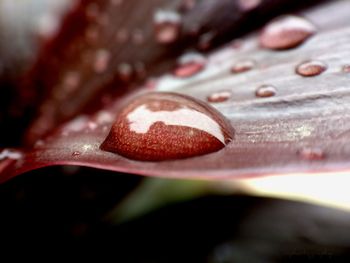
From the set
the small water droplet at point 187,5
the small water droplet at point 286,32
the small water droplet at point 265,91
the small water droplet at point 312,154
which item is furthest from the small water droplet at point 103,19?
the small water droplet at point 312,154

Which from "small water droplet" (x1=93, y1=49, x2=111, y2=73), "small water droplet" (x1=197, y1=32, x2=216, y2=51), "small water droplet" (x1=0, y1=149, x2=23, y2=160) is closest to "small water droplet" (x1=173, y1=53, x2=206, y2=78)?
"small water droplet" (x1=197, y1=32, x2=216, y2=51)

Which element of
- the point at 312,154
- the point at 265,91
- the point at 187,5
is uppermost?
the point at 187,5

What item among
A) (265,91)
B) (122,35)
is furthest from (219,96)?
(122,35)

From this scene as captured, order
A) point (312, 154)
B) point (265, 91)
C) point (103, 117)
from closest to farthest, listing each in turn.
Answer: point (312, 154), point (265, 91), point (103, 117)

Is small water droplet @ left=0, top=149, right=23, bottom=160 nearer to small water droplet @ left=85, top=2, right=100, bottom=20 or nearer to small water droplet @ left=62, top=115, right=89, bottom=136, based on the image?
small water droplet @ left=62, top=115, right=89, bottom=136

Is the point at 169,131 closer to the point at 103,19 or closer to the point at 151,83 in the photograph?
the point at 151,83

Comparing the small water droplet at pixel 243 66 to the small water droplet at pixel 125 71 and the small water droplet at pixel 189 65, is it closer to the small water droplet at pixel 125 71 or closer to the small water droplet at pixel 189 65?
the small water droplet at pixel 189 65

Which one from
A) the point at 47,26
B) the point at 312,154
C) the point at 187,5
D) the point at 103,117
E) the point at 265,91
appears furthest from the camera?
the point at 47,26
